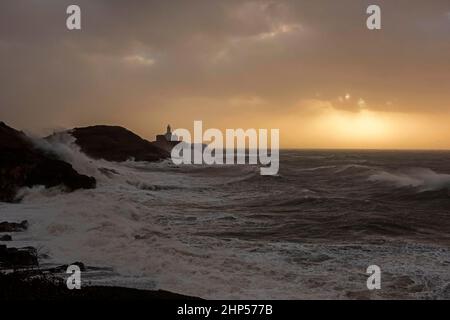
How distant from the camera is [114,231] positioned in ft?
57.0

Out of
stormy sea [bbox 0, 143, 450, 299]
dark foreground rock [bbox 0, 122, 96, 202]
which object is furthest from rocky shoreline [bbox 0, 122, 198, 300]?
stormy sea [bbox 0, 143, 450, 299]

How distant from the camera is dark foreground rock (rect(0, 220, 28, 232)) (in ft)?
56.4

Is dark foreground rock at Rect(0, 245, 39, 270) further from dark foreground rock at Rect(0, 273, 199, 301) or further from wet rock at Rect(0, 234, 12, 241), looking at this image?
wet rock at Rect(0, 234, 12, 241)

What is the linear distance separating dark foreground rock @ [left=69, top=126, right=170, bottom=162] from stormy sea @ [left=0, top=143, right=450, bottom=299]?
53.9 metres

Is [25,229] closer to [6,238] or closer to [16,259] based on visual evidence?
[6,238]

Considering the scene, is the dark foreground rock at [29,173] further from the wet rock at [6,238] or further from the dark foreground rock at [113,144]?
the dark foreground rock at [113,144]

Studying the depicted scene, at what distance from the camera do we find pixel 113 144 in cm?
8944

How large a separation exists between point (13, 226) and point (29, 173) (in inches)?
487

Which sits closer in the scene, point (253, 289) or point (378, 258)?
point (253, 289)

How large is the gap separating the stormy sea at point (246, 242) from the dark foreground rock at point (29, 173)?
90 cm
